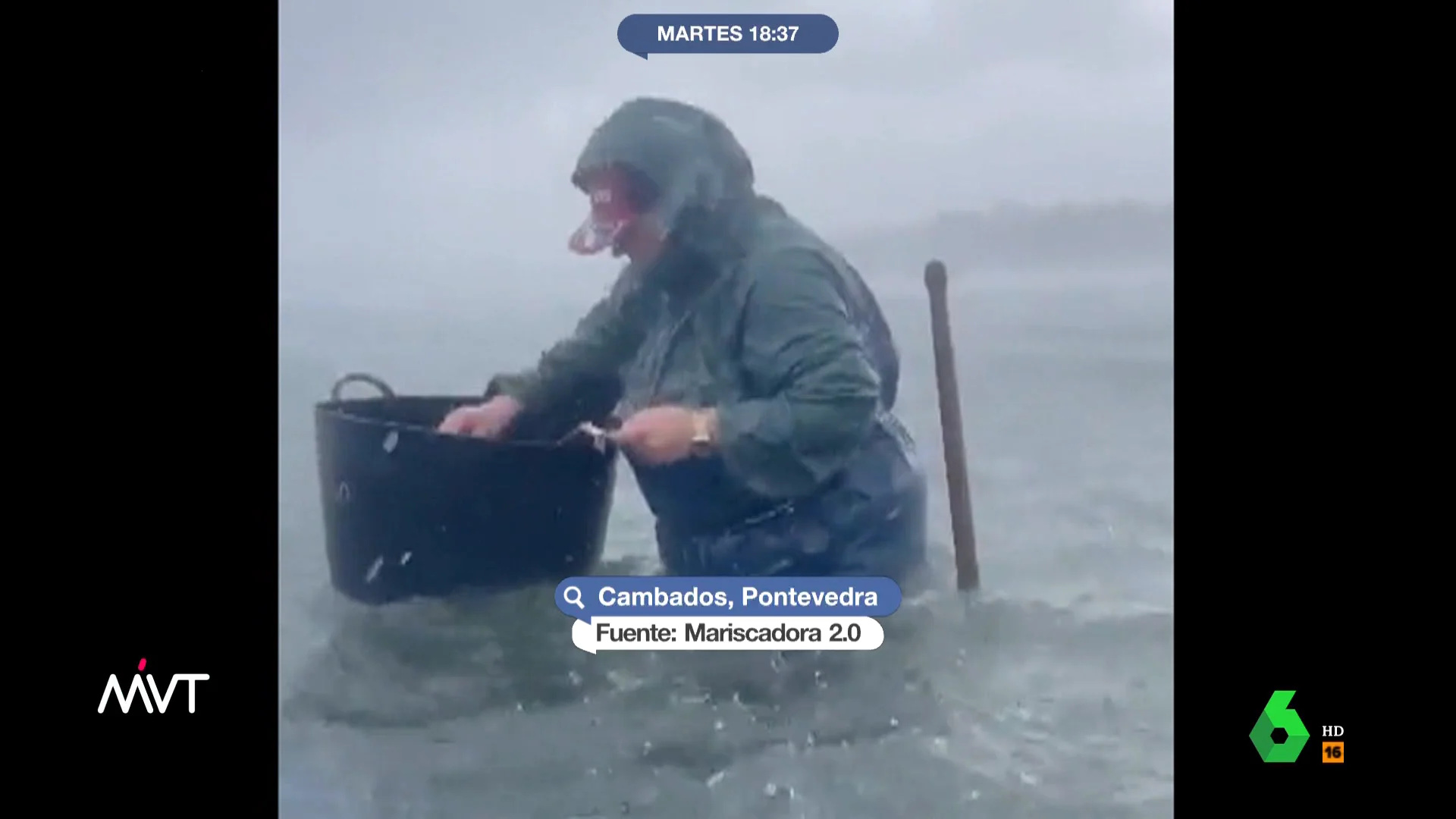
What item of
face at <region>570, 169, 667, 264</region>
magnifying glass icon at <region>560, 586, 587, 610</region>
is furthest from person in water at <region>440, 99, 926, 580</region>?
magnifying glass icon at <region>560, 586, 587, 610</region>

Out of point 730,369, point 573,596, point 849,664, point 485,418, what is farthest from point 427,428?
point 849,664

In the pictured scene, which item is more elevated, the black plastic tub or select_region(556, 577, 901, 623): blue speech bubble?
the black plastic tub

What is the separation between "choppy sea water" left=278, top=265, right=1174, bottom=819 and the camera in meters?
1.88

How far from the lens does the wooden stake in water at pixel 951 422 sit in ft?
6.24

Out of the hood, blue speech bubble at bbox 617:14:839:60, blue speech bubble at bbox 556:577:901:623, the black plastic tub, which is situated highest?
blue speech bubble at bbox 617:14:839:60

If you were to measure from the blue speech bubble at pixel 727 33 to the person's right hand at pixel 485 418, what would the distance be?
21.7 inches

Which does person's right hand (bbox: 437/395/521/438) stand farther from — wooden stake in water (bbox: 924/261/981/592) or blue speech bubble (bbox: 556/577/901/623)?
wooden stake in water (bbox: 924/261/981/592)

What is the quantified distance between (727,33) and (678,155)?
0.62 ft
